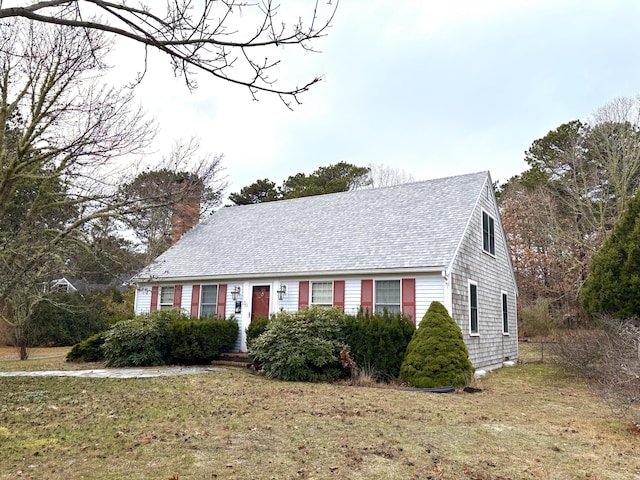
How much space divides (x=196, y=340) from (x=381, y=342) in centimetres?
549

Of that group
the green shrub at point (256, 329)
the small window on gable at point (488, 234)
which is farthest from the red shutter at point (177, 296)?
the small window on gable at point (488, 234)

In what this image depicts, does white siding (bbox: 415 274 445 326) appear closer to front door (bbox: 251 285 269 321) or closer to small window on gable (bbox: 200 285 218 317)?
front door (bbox: 251 285 269 321)

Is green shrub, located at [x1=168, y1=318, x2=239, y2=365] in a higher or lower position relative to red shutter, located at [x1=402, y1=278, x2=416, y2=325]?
lower

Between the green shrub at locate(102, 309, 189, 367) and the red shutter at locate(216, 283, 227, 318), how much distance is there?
6.03ft

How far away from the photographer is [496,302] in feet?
50.1

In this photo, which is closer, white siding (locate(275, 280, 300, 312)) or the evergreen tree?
the evergreen tree

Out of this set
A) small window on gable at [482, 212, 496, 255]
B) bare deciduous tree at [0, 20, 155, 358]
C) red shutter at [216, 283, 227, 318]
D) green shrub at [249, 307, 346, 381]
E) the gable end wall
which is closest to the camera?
bare deciduous tree at [0, 20, 155, 358]

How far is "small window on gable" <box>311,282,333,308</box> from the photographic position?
43.2ft

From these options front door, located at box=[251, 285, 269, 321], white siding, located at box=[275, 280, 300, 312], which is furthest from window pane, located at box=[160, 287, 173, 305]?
white siding, located at box=[275, 280, 300, 312]

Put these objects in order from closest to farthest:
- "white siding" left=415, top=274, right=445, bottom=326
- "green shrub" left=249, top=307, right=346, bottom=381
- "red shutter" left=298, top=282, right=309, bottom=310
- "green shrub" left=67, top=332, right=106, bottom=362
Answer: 1. "green shrub" left=249, top=307, right=346, bottom=381
2. "white siding" left=415, top=274, right=445, bottom=326
3. "red shutter" left=298, top=282, right=309, bottom=310
4. "green shrub" left=67, top=332, right=106, bottom=362

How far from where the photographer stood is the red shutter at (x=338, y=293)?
12852 mm

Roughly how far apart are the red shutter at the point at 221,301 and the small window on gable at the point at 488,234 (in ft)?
27.0

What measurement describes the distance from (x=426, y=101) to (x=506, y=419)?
8396mm

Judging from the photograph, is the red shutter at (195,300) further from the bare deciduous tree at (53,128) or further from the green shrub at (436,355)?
the green shrub at (436,355)
